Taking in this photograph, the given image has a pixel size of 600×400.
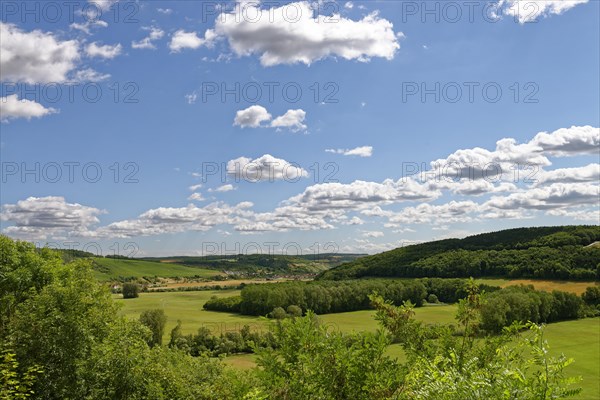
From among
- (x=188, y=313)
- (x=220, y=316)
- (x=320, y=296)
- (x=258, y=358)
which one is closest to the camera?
(x=258, y=358)

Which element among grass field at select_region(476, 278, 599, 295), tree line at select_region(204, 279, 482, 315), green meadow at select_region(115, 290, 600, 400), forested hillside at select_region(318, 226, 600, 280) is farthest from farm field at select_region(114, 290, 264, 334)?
grass field at select_region(476, 278, 599, 295)

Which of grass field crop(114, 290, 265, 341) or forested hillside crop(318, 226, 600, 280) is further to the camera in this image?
forested hillside crop(318, 226, 600, 280)

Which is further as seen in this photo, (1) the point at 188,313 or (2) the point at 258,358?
(1) the point at 188,313

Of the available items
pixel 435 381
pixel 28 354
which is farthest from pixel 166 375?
pixel 435 381

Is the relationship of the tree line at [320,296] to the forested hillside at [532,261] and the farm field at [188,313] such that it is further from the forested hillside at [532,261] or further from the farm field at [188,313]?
the forested hillside at [532,261]

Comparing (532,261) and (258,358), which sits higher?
(258,358)

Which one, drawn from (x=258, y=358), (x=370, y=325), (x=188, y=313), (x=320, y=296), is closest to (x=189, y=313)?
(x=188, y=313)

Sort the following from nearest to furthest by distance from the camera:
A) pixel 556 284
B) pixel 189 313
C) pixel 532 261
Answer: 1. pixel 189 313
2. pixel 556 284
3. pixel 532 261

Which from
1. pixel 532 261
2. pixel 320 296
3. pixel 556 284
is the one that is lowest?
pixel 320 296

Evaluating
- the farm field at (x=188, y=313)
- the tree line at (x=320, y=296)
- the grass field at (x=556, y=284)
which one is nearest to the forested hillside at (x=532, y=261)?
the grass field at (x=556, y=284)

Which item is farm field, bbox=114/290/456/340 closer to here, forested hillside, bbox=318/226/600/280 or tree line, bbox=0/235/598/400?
forested hillside, bbox=318/226/600/280

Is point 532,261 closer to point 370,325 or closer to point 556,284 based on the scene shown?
point 556,284

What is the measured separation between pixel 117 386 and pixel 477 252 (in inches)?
7664

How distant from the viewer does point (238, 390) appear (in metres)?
10.7
